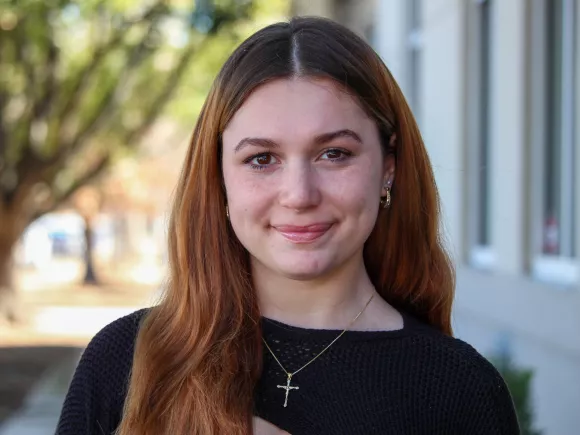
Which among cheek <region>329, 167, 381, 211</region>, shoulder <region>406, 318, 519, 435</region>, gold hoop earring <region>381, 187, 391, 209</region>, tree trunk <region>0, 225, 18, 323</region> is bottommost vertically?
tree trunk <region>0, 225, 18, 323</region>

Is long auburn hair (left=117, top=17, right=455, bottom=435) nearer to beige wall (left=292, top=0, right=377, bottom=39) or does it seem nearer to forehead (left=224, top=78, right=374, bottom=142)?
forehead (left=224, top=78, right=374, bottom=142)

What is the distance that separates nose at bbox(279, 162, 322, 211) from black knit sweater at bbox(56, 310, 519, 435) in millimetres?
323

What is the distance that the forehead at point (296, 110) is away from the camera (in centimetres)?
198

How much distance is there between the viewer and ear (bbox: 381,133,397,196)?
7.18ft

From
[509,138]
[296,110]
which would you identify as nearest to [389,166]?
[296,110]

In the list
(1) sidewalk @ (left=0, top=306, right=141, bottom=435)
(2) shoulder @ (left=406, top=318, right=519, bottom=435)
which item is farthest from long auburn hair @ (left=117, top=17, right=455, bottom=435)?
(1) sidewalk @ (left=0, top=306, right=141, bottom=435)

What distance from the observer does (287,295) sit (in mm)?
2168

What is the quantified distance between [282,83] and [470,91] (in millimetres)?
5603

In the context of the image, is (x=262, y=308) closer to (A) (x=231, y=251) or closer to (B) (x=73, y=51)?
(A) (x=231, y=251)

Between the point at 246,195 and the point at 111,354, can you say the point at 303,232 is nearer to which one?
the point at 246,195

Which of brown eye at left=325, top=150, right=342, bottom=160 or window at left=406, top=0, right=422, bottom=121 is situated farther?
window at left=406, top=0, right=422, bottom=121

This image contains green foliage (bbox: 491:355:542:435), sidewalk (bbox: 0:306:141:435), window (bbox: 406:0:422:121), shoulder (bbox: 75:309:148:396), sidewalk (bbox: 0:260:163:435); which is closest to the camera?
shoulder (bbox: 75:309:148:396)

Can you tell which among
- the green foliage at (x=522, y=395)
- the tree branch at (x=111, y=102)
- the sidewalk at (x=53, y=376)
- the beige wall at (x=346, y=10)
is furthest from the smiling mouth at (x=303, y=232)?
the tree branch at (x=111, y=102)

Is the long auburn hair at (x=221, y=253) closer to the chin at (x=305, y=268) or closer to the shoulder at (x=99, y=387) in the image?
the shoulder at (x=99, y=387)
